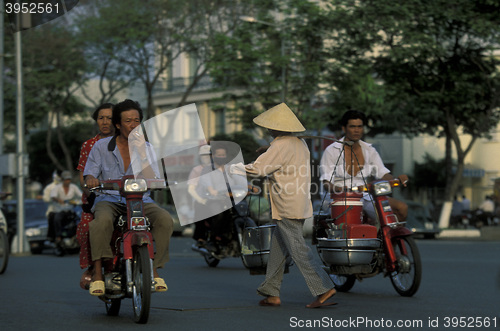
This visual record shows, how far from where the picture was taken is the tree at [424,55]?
89.4 ft

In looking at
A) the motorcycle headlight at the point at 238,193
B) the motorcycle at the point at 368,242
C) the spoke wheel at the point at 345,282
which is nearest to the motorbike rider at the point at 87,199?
the motorcycle at the point at 368,242

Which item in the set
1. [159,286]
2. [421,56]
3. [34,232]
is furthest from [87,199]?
[421,56]

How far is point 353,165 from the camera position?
Result: 32.8 feet

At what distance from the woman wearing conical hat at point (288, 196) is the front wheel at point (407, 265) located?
4.12ft

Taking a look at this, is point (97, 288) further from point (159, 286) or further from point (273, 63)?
point (273, 63)

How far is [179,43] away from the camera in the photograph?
1564 inches

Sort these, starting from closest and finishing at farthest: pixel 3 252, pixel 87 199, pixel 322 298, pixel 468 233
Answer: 1. pixel 87 199
2. pixel 322 298
3. pixel 3 252
4. pixel 468 233

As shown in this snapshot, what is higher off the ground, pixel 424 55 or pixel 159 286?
pixel 424 55

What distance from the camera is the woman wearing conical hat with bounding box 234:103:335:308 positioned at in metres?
8.39

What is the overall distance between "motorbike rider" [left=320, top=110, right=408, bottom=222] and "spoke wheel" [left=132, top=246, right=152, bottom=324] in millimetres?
3035

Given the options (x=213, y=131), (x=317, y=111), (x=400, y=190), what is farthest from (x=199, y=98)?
(x=317, y=111)

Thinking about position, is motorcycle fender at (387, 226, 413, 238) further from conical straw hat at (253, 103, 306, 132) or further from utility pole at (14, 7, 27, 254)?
utility pole at (14, 7, 27, 254)

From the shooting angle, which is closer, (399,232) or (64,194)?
(399,232)

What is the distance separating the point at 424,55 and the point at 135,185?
21740 mm
